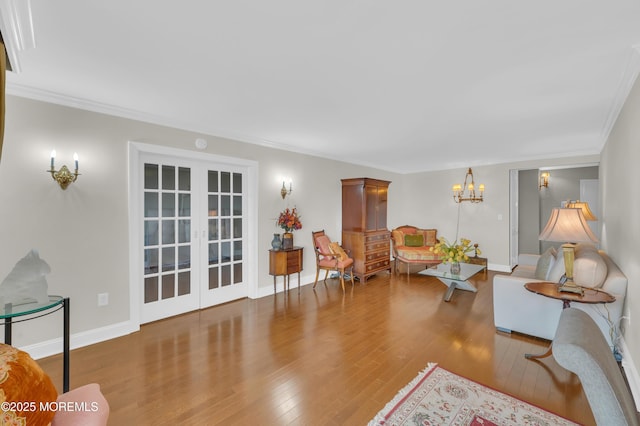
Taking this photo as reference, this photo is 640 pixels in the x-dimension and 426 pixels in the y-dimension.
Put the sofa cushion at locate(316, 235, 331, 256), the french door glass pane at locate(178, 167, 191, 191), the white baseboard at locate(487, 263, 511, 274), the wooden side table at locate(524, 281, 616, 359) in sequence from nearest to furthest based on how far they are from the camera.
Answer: the wooden side table at locate(524, 281, 616, 359)
the french door glass pane at locate(178, 167, 191, 191)
the sofa cushion at locate(316, 235, 331, 256)
the white baseboard at locate(487, 263, 511, 274)

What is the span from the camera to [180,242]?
369 centimetres

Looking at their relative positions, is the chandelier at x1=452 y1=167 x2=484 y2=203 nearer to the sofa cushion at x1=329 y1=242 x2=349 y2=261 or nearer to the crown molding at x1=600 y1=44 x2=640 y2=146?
the crown molding at x1=600 y1=44 x2=640 y2=146

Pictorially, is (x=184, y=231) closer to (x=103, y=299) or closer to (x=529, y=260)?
(x=103, y=299)

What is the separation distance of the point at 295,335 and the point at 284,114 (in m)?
2.51

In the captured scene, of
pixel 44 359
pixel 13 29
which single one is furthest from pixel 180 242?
pixel 13 29

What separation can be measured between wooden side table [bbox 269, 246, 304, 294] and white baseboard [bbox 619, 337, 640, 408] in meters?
3.69

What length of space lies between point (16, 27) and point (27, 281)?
149 cm

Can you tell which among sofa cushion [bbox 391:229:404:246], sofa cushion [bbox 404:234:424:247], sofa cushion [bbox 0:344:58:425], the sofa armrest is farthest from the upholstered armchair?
sofa cushion [bbox 0:344:58:425]

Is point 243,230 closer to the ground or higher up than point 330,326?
higher up

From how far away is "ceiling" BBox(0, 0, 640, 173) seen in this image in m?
1.58

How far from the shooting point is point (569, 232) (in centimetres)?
253

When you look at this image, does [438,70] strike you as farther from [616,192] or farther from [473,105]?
[616,192]

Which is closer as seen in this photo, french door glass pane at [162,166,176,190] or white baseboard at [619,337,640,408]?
white baseboard at [619,337,640,408]

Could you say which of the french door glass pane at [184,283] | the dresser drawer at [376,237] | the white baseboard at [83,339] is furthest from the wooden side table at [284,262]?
the white baseboard at [83,339]
